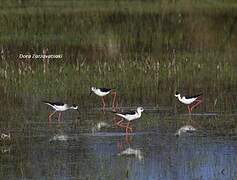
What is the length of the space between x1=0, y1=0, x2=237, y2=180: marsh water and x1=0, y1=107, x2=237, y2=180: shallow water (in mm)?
17

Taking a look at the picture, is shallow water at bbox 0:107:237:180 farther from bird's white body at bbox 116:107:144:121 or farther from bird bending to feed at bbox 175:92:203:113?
bird bending to feed at bbox 175:92:203:113

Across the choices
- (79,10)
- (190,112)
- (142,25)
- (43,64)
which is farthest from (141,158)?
(79,10)

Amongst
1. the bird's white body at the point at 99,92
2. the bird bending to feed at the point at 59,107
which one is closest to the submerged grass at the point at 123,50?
the bird's white body at the point at 99,92

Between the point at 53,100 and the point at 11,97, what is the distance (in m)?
1.02

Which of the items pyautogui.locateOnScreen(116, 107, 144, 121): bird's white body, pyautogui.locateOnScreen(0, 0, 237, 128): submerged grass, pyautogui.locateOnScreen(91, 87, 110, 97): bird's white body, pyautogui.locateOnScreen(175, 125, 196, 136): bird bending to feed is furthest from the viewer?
pyautogui.locateOnScreen(0, 0, 237, 128): submerged grass

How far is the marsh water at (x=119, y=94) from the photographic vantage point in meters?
13.1

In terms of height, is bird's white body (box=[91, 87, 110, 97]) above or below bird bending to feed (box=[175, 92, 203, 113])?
above

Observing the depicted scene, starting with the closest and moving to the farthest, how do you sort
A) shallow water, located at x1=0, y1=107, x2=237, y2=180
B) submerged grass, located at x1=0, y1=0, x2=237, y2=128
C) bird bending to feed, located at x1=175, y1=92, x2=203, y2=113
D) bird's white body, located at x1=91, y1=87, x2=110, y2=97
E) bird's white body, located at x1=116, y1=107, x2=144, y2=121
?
shallow water, located at x1=0, y1=107, x2=237, y2=180, bird's white body, located at x1=116, y1=107, x2=144, y2=121, bird bending to feed, located at x1=175, y1=92, x2=203, y2=113, bird's white body, located at x1=91, y1=87, x2=110, y2=97, submerged grass, located at x1=0, y1=0, x2=237, y2=128

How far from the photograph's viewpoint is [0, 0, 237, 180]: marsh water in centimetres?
1313

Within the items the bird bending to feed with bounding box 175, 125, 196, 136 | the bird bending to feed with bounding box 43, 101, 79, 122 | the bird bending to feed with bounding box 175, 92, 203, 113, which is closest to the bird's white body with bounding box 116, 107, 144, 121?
the bird bending to feed with bounding box 175, 125, 196, 136

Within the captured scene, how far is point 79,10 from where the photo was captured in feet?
129

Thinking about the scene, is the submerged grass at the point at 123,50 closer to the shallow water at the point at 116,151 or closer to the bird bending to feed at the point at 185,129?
the bird bending to feed at the point at 185,129

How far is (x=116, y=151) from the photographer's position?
45.5ft

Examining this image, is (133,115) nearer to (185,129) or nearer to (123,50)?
(185,129)
